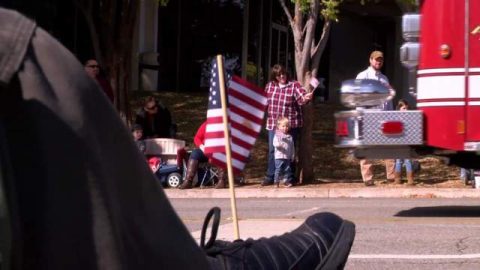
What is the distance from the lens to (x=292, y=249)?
6.94 ft

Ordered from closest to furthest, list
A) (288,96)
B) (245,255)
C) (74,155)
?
(74,155) < (245,255) < (288,96)

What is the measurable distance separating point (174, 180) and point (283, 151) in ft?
6.26

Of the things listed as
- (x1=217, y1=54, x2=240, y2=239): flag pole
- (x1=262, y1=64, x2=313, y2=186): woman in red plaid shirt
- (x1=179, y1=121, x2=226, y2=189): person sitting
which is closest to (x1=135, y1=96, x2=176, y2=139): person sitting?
(x1=179, y1=121, x2=226, y2=189): person sitting

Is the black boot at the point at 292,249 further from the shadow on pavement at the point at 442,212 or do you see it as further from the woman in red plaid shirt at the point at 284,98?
the woman in red plaid shirt at the point at 284,98

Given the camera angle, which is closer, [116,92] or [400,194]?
[400,194]

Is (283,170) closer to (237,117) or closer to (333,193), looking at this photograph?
(333,193)

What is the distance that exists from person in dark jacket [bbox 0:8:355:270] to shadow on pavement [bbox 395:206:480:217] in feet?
34.1

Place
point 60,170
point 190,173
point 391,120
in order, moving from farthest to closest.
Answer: point 190,173, point 391,120, point 60,170

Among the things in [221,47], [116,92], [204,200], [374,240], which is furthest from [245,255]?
[221,47]

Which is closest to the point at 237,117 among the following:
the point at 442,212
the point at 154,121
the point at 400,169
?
the point at 442,212

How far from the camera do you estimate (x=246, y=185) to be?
664 inches

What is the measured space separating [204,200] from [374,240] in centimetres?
622

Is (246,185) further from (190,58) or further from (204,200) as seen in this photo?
(190,58)

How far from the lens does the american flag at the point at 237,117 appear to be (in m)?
8.73
